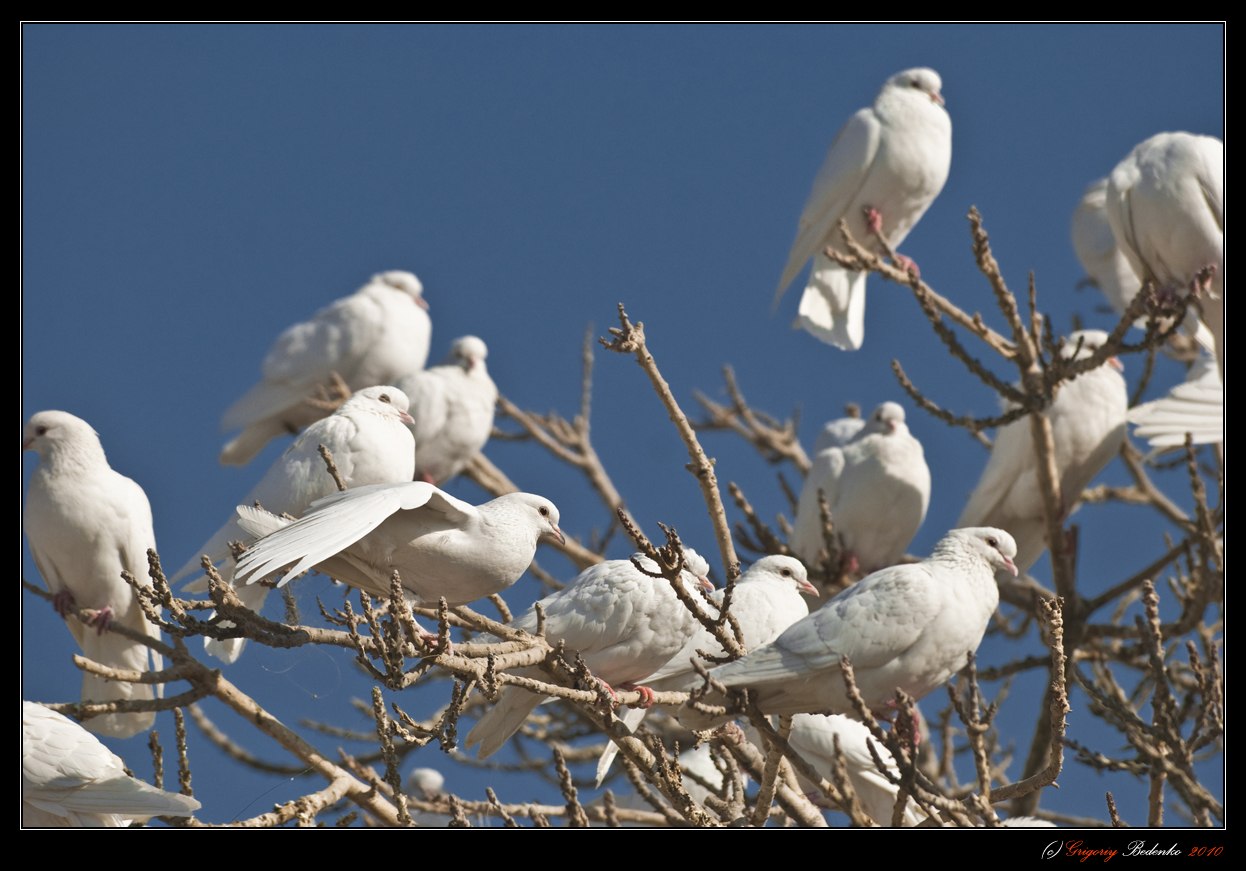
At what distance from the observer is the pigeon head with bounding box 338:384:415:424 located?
19.9 ft

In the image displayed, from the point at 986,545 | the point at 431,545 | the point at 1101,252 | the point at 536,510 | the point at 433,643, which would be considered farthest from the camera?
the point at 1101,252

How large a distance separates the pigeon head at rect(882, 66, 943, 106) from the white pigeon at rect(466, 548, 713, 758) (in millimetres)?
5044

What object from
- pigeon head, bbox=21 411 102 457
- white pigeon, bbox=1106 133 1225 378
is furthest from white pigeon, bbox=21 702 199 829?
white pigeon, bbox=1106 133 1225 378

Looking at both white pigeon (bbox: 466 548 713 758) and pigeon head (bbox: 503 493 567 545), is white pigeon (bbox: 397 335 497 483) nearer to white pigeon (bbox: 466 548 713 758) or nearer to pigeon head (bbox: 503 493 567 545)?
white pigeon (bbox: 466 548 713 758)

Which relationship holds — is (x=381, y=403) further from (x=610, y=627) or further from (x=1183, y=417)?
(x=1183, y=417)

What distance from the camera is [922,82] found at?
9.55 meters

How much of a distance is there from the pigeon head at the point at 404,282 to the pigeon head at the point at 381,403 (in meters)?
6.33

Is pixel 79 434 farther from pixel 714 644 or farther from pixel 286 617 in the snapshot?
pixel 714 644

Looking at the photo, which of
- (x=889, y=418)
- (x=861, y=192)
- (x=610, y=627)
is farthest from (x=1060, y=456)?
(x=610, y=627)

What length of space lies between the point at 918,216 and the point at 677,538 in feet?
19.0

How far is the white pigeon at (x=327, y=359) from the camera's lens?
12008 mm

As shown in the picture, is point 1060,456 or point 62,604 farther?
point 1060,456

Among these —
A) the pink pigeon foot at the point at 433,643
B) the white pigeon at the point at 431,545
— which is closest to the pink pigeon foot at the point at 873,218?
the white pigeon at the point at 431,545

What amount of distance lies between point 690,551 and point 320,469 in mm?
1421
